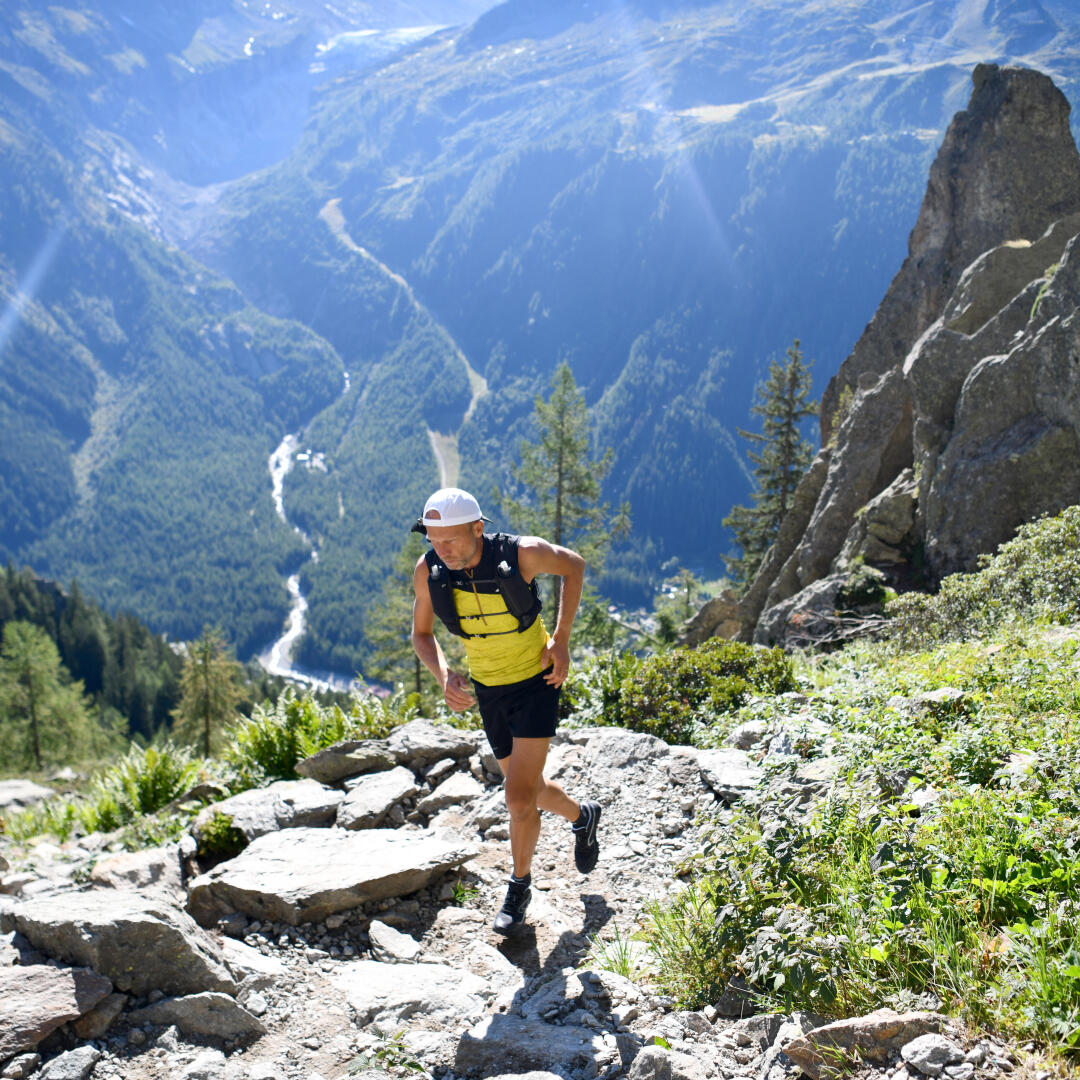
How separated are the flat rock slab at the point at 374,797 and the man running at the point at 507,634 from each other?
2.45 metres

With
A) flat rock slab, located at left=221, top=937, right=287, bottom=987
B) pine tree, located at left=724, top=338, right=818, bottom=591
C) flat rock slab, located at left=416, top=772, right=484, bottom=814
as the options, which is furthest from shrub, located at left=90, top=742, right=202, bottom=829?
pine tree, located at left=724, top=338, right=818, bottom=591

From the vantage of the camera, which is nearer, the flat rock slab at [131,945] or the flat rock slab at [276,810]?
the flat rock slab at [131,945]

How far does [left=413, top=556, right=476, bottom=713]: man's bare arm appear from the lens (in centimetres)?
554

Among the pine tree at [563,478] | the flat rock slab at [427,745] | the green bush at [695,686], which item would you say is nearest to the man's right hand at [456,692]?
the flat rock slab at [427,745]

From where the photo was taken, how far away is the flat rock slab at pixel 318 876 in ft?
20.3

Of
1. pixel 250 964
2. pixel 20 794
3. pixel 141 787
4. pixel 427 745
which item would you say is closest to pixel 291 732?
pixel 427 745

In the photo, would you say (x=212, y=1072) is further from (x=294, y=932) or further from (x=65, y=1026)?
(x=294, y=932)

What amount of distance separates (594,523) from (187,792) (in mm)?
26112

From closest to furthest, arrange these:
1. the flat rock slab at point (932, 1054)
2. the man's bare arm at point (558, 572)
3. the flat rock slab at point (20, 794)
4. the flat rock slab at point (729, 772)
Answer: the flat rock slab at point (932, 1054) → the man's bare arm at point (558, 572) → the flat rock slab at point (729, 772) → the flat rock slab at point (20, 794)

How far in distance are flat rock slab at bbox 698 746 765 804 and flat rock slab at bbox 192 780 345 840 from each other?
389 cm

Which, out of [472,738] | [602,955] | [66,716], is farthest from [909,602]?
[66,716]

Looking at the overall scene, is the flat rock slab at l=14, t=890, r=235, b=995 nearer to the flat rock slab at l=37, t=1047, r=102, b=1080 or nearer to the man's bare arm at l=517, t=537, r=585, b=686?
the flat rock slab at l=37, t=1047, r=102, b=1080

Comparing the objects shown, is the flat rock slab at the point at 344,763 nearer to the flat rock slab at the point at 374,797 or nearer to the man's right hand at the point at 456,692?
the flat rock slab at the point at 374,797

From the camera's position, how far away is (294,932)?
609 centimetres
